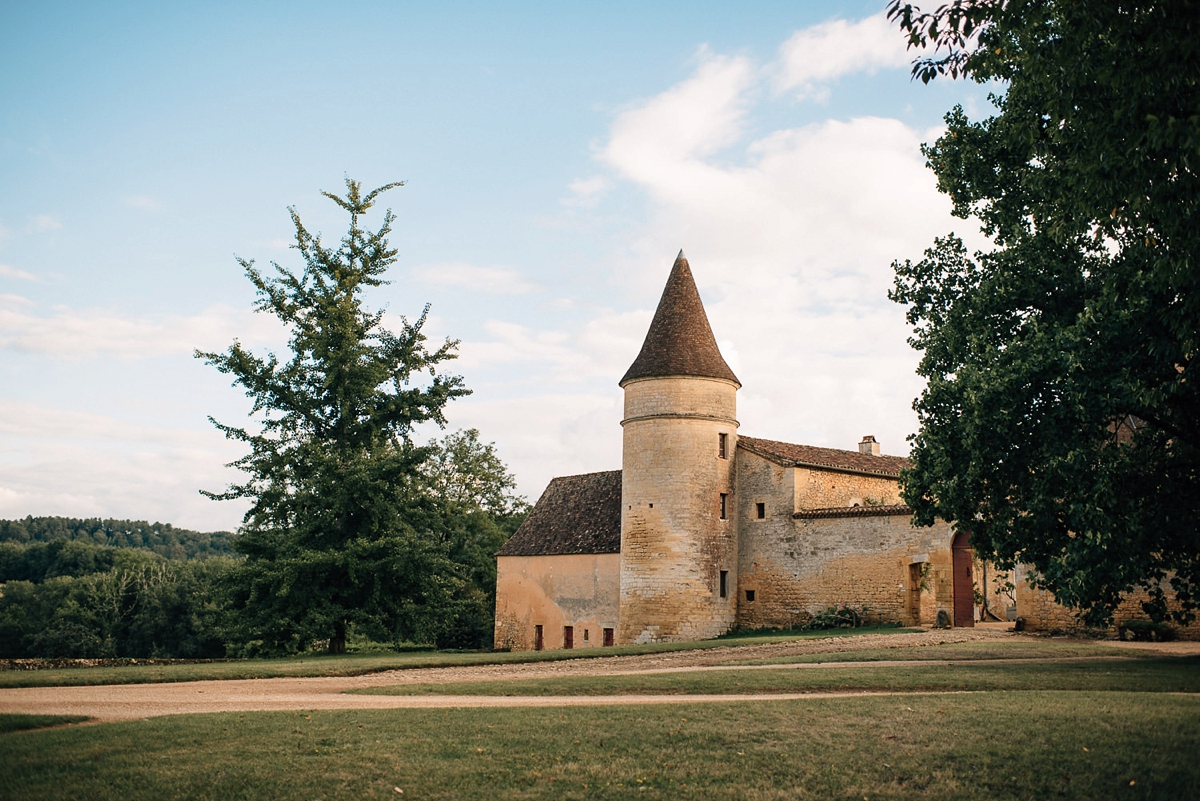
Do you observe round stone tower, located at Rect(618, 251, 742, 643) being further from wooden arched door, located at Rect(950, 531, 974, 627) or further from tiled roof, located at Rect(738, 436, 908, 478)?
wooden arched door, located at Rect(950, 531, 974, 627)

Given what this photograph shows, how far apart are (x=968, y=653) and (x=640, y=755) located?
40.3 feet

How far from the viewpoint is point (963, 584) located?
27391 millimetres

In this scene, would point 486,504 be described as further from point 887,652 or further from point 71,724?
point 71,724

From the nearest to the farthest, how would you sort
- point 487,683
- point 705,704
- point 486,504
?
point 705,704
point 487,683
point 486,504

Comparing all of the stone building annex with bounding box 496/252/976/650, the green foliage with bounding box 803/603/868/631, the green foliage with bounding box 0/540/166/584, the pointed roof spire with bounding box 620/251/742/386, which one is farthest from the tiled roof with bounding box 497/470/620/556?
the green foliage with bounding box 0/540/166/584

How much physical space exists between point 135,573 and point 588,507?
38.9m

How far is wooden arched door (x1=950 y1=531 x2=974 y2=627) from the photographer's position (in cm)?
2722

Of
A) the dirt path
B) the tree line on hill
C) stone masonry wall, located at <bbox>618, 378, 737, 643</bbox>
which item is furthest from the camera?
the tree line on hill

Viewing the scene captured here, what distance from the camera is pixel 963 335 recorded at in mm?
16297

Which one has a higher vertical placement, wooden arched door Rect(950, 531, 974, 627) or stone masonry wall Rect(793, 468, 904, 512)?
stone masonry wall Rect(793, 468, 904, 512)

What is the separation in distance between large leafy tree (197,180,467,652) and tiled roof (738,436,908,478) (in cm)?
1078

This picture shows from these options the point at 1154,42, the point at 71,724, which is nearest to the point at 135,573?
the point at 71,724

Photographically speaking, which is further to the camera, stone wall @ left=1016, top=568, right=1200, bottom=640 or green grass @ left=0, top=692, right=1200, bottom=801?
stone wall @ left=1016, top=568, right=1200, bottom=640

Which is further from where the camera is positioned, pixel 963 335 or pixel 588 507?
pixel 588 507
